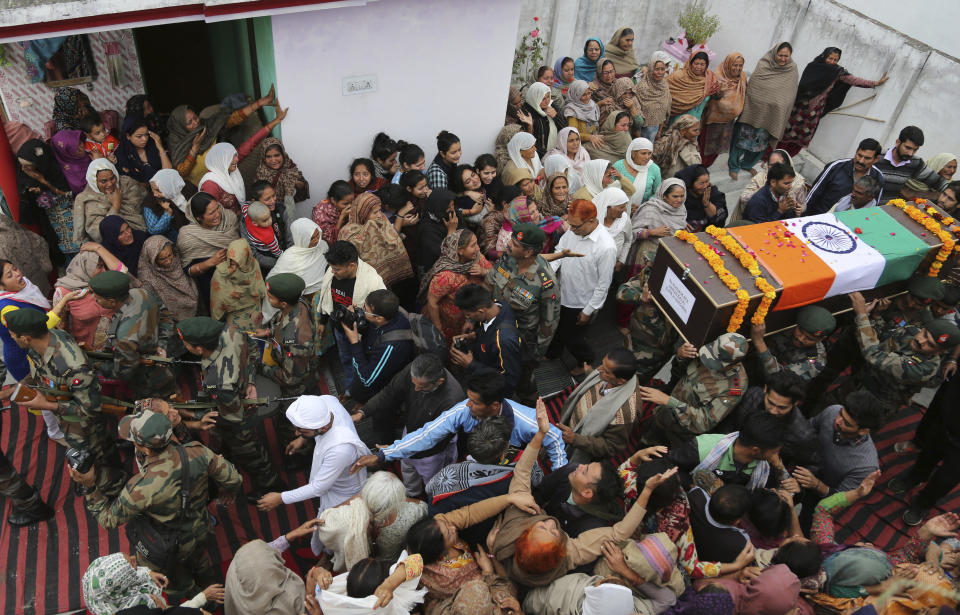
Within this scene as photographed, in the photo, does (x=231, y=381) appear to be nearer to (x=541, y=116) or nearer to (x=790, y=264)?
(x=790, y=264)

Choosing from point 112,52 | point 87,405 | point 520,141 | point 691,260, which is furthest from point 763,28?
point 87,405

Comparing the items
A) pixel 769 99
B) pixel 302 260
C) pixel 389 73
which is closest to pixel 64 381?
pixel 302 260

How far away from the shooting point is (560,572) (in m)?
3.07

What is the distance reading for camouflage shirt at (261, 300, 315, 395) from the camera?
4.36m

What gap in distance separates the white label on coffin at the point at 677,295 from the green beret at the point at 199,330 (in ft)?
10.4

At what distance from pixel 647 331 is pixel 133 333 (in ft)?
12.3

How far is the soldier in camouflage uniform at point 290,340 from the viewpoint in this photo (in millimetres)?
4242

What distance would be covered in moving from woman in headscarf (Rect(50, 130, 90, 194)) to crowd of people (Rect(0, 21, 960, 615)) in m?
0.02

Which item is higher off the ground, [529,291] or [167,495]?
[529,291]

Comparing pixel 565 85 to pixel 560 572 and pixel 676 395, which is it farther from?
pixel 560 572

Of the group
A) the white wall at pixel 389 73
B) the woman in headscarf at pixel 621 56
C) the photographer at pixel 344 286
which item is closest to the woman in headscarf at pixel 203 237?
the photographer at pixel 344 286

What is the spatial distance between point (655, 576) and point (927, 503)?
303 centimetres

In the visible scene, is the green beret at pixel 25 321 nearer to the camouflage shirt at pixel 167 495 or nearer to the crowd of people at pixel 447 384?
the crowd of people at pixel 447 384

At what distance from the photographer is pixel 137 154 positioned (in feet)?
18.6
